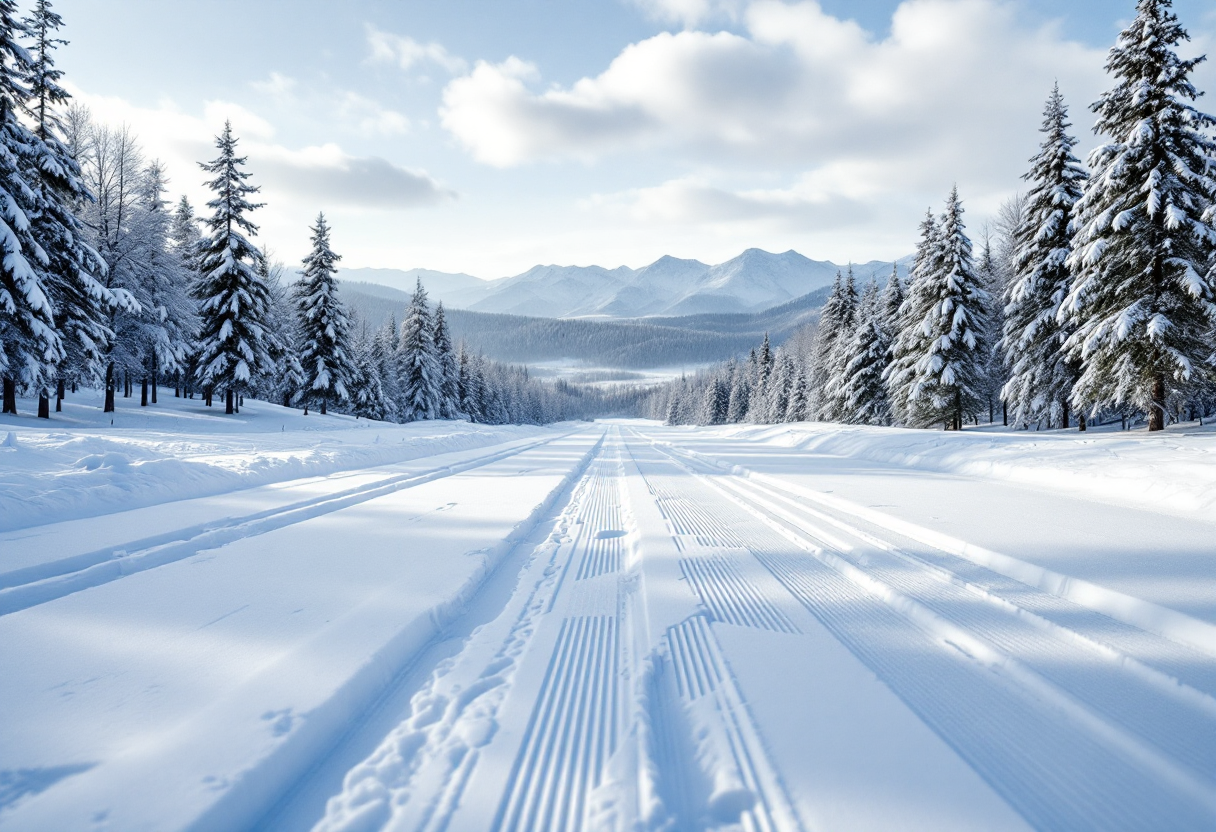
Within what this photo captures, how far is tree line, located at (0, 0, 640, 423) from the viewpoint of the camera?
47.7 feet

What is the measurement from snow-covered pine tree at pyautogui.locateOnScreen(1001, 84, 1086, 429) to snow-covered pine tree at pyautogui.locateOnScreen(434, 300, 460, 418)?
3604 cm

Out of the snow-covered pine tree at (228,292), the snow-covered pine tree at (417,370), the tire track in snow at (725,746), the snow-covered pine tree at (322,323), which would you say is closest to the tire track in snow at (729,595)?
the tire track in snow at (725,746)

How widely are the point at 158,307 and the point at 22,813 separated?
2874 cm

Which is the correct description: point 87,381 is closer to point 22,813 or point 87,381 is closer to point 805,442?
point 22,813

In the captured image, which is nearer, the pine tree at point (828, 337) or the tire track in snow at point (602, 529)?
the tire track in snow at point (602, 529)

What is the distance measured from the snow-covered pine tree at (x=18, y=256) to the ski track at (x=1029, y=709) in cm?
2018

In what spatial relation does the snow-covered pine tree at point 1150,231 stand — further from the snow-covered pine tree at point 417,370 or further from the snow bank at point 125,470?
the snow-covered pine tree at point 417,370

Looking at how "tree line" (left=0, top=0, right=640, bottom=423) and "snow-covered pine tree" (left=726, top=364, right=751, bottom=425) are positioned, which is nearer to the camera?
"tree line" (left=0, top=0, right=640, bottom=423)

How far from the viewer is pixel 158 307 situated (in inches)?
896

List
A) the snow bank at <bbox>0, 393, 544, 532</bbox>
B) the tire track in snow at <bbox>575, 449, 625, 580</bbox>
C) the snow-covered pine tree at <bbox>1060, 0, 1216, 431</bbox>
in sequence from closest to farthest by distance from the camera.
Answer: the tire track in snow at <bbox>575, 449, 625, 580</bbox> < the snow bank at <bbox>0, 393, 544, 532</bbox> < the snow-covered pine tree at <bbox>1060, 0, 1216, 431</bbox>

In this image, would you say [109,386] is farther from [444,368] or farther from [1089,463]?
[1089,463]

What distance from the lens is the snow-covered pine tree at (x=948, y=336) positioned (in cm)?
2191

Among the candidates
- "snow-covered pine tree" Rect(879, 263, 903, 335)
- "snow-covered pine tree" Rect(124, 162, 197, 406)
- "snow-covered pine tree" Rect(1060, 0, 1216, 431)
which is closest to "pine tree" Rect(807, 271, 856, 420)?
"snow-covered pine tree" Rect(879, 263, 903, 335)

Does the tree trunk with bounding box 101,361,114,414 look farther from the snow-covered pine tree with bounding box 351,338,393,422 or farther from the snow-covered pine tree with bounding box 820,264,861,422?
the snow-covered pine tree with bounding box 820,264,861,422
